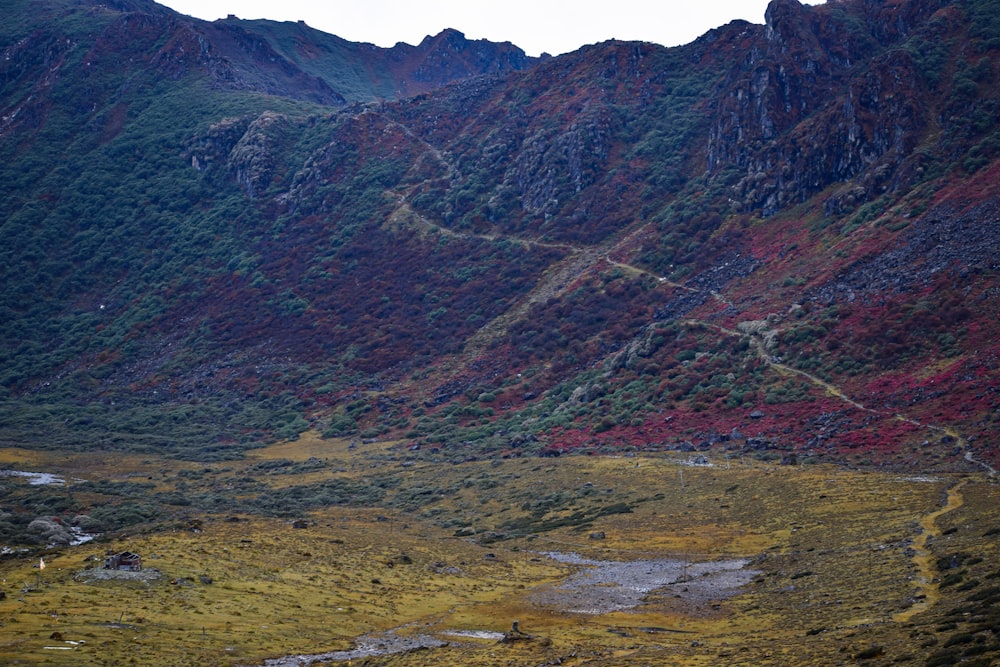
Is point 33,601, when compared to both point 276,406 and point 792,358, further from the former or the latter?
point 276,406

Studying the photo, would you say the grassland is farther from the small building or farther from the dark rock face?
the dark rock face

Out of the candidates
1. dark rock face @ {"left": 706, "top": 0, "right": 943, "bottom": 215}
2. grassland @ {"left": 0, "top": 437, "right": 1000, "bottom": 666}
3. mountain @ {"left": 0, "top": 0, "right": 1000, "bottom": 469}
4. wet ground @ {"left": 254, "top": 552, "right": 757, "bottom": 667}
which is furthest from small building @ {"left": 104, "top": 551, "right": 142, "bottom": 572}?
dark rock face @ {"left": 706, "top": 0, "right": 943, "bottom": 215}

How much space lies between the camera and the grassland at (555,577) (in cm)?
3578

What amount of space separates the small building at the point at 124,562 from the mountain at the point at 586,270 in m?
55.5

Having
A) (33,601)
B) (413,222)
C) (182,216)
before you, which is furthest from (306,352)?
(33,601)

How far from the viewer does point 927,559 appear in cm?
4403

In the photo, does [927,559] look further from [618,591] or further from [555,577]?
[555,577]

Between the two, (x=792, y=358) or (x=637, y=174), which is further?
(x=637, y=174)

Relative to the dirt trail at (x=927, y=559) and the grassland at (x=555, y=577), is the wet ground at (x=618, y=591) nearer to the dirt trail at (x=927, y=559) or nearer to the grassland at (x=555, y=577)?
the grassland at (x=555, y=577)

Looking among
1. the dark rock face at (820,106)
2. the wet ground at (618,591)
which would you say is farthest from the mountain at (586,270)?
the wet ground at (618,591)

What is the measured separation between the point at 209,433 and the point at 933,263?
93.4 m

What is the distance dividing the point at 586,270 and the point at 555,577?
87712mm

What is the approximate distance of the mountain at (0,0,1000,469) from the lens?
309 feet

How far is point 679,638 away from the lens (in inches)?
1566
